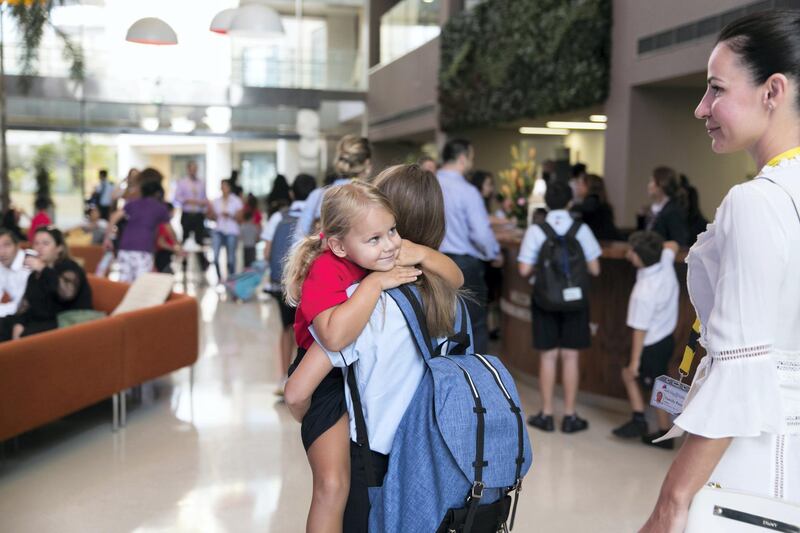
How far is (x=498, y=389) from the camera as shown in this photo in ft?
6.34

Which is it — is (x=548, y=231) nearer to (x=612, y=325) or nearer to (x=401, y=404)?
(x=612, y=325)

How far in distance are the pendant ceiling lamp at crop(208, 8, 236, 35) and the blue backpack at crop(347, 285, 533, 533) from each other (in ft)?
25.4

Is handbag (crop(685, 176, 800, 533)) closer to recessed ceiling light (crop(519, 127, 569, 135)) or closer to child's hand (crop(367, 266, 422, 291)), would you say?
child's hand (crop(367, 266, 422, 291))

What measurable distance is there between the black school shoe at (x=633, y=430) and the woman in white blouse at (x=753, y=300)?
4.06m

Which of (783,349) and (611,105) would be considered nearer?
(783,349)

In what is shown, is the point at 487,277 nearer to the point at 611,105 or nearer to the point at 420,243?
the point at 611,105

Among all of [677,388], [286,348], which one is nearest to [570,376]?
[286,348]

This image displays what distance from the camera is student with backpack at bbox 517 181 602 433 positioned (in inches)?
207

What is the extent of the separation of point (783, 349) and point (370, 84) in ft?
65.8

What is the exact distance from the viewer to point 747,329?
1.25 metres

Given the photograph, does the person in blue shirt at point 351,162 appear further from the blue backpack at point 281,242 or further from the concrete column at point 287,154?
the concrete column at point 287,154

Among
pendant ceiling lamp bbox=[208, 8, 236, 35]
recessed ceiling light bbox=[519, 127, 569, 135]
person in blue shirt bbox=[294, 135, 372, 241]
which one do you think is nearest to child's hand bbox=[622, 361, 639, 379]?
person in blue shirt bbox=[294, 135, 372, 241]

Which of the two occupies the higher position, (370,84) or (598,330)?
A: (370,84)

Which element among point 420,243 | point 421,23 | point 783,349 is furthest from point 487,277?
point 421,23
